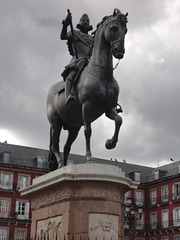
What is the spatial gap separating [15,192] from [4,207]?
7.03 ft

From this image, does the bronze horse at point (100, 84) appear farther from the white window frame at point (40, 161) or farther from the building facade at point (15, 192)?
the white window frame at point (40, 161)

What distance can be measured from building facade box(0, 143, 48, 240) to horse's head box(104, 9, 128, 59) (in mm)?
42625

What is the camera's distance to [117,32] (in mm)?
8875

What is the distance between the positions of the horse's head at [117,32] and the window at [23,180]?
1800 inches

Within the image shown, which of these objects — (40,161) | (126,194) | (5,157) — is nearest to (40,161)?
(40,161)

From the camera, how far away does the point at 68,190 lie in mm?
8711

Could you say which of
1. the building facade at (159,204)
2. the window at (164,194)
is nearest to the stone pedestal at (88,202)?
the building facade at (159,204)

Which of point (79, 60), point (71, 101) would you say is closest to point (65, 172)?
point (71, 101)

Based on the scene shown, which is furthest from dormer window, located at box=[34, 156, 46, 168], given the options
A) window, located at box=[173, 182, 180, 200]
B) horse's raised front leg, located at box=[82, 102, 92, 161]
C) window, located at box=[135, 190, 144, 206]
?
horse's raised front leg, located at box=[82, 102, 92, 161]

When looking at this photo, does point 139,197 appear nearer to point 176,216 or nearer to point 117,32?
point 176,216

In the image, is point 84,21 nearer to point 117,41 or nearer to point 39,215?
point 117,41

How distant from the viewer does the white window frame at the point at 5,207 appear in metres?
51.3

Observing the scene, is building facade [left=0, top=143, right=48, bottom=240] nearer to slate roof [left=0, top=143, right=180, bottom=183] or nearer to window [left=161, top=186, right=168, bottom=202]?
slate roof [left=0, top=143, right=180, bottom=183]

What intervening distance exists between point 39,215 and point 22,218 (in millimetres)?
44089
